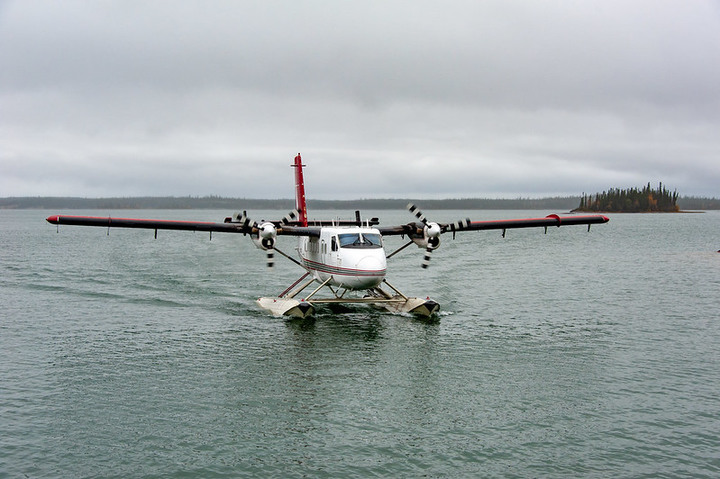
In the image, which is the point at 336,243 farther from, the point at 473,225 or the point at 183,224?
the point at 473,225

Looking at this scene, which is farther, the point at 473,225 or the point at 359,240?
the point at 473,225

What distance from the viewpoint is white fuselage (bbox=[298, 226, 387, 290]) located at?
93.9 feet

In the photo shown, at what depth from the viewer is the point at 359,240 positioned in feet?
99.5

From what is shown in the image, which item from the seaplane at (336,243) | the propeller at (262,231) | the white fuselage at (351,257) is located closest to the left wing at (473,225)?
the seaplane at (336,243)

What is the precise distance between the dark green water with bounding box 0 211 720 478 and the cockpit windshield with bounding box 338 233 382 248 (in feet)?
14.4

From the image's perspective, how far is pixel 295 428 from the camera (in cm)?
1688

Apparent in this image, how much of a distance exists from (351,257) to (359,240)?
1.45 m

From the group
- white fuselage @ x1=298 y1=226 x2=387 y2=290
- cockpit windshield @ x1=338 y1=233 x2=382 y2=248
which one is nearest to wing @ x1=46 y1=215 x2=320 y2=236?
white fuselage @ x1=298 y1=226 x2=387 y2=290

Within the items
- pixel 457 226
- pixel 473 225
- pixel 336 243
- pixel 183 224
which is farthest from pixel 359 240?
pixel 183 224

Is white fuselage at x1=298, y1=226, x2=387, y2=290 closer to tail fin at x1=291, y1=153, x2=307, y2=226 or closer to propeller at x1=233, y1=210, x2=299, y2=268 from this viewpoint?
propeller at x1=233, y1=210, x2=299, y2=268

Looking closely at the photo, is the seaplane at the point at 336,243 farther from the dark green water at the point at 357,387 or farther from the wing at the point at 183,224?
the dark green water at the point at 357,387

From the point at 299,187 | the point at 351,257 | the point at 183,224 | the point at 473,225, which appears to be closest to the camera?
the point at 351,257

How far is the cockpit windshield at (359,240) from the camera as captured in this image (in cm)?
3005

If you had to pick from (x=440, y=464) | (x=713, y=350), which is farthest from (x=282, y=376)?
(x=713, y=350)
